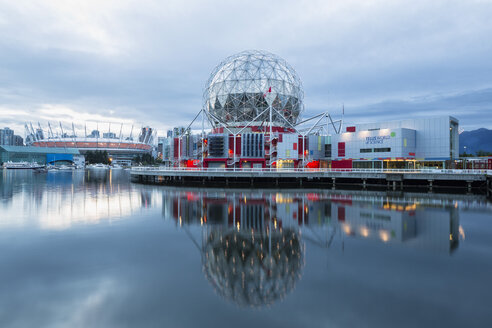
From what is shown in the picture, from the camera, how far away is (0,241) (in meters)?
13.3

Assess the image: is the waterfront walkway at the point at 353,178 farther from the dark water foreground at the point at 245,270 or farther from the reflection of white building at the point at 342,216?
the dark water foreground at the point at 245,270

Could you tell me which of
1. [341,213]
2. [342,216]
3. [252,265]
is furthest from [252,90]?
[252,265]

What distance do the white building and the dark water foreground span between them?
1194 inches

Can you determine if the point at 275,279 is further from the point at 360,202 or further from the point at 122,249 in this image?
the point at 360,202

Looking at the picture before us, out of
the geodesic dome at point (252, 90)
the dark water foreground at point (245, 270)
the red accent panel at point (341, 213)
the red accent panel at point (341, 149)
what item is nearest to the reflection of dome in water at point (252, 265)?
the dark water foreground at point (245, 270)

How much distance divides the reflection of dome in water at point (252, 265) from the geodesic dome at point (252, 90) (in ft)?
130

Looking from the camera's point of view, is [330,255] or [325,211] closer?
[330,255]

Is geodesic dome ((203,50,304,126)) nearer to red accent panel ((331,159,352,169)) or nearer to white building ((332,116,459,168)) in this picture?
red accent panel ((331,159,352,169))

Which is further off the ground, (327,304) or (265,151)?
(265,151)

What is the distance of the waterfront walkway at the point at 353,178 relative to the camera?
36656mm

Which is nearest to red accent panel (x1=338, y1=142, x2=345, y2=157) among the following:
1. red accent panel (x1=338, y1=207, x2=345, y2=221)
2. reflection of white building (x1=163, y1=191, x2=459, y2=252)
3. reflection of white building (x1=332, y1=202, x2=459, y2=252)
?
reflection of white building (x1=163, y1=191, x2=459, y2=252)

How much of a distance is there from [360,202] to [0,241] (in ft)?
78.7

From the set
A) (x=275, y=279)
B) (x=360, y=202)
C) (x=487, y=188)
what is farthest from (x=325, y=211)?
(x=487, y=188)

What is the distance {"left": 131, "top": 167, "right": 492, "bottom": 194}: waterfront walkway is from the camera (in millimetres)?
36656
